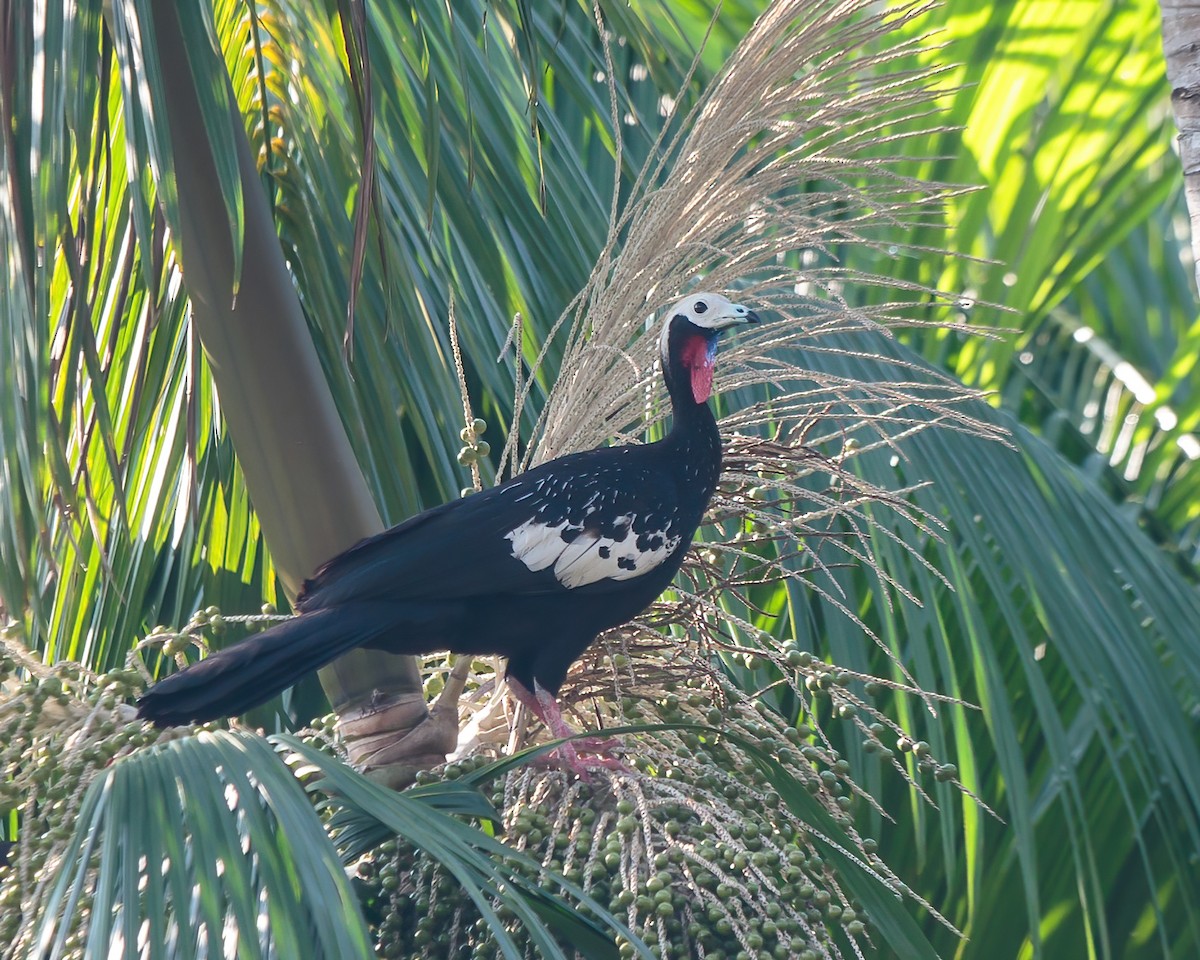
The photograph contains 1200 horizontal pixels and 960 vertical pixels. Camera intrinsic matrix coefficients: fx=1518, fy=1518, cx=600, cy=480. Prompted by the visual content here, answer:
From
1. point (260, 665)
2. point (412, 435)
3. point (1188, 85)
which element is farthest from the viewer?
point (412, 435)

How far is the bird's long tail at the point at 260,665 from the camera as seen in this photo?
5.32ft

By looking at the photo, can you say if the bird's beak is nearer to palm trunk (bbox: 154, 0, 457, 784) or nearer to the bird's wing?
the bird's wing

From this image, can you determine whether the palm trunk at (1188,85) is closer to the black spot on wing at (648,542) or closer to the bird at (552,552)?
the bird at (552,552)

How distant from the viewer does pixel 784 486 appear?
1850 millimetres

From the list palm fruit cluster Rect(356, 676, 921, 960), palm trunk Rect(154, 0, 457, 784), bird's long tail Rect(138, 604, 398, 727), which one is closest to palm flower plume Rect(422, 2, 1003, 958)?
palm fruit cluster Rect(356, 676, 921, 960)

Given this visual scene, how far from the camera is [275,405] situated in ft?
6.27

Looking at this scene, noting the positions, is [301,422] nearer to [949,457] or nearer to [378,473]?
[378,473]

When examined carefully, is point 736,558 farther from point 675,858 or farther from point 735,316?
point 675,858

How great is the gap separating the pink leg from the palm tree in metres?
0.10

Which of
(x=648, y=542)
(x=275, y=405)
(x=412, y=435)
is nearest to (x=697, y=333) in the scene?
(x=648, y=542)

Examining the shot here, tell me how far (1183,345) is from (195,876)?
3614mm

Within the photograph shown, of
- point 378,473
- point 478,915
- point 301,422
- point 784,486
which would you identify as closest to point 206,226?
point 301,422

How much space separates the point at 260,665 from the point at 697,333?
0.72 metres

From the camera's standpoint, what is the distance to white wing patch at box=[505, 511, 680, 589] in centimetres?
197
